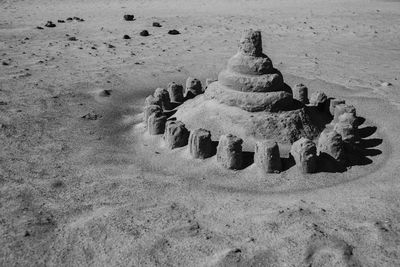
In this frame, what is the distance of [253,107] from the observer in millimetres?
5055

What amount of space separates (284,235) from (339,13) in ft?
40.3

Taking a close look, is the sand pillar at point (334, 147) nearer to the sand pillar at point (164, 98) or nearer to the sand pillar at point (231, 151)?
the sand pillar at point (231, 151)

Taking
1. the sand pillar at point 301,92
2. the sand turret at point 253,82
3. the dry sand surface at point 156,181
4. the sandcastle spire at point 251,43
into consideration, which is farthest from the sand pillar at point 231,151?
the sand pillar at point 301,92

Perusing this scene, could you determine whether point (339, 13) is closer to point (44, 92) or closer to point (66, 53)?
point (66, 53)

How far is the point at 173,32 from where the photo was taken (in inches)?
443

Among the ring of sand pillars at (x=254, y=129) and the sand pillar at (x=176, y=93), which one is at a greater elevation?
the ring of sand pillars at (x=254, y=129)

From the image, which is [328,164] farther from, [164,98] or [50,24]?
[50,24]

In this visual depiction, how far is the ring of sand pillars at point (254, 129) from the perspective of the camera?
4.46 metres

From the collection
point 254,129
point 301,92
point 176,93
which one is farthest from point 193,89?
point 254,129

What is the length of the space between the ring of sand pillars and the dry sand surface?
0.10m

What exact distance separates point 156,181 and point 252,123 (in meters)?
1.40

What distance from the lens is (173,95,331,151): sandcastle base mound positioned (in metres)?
4.98

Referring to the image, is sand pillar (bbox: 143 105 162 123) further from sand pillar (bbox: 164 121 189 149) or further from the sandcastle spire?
the sandcastle spire

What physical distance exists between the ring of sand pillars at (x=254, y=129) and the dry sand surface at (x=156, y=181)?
0.34 feet
